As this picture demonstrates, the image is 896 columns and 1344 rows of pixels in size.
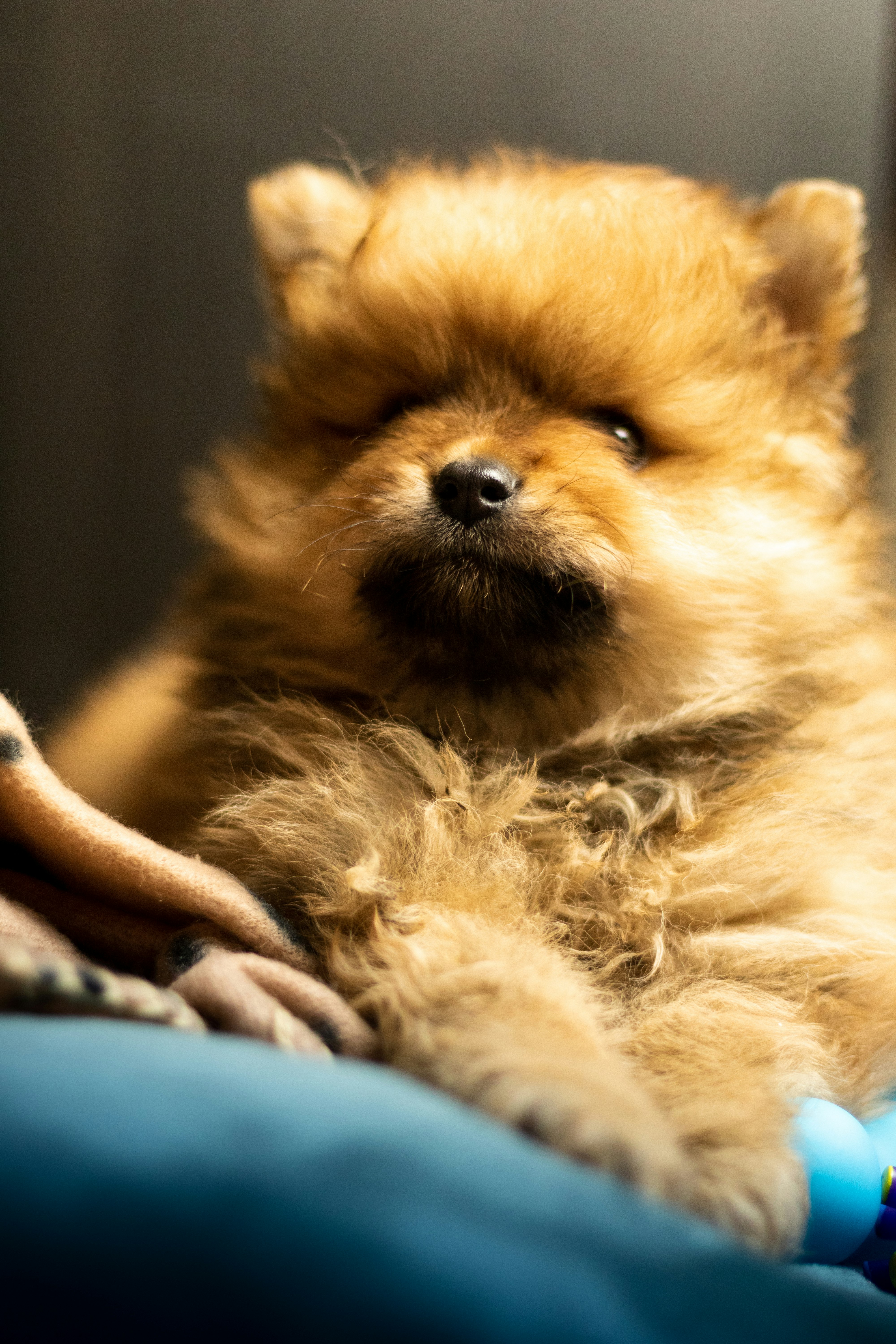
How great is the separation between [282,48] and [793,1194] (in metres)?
2.20

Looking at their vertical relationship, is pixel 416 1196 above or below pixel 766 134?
below

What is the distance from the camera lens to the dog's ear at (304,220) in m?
1.42

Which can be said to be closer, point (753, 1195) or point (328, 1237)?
point (328, 1237)

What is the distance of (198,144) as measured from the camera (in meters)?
2.13

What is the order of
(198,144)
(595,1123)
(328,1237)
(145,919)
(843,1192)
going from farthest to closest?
(198,144)
(145,919)
(843,1192)
(595,1123)
(328,1237)

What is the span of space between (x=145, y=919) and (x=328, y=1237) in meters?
0.48

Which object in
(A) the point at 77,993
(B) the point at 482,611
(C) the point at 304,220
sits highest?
(C) the point at 304,220

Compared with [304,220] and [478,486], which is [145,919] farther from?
[304,220]

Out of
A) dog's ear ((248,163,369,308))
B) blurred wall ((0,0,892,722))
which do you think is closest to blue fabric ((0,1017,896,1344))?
dog's ear ((248,163,369,308))

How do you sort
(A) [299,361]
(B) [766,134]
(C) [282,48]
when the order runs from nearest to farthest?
(A) [299,361]
(C) [282,48]
(B) [766,134]

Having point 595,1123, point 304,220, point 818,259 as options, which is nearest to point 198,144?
point 304,220

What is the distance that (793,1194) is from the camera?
2.48 feet

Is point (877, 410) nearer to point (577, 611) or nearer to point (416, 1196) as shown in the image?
point (577, 611)

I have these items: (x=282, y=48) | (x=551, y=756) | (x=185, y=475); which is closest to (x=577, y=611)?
(x=551, y=756)
